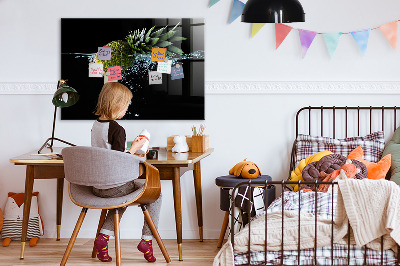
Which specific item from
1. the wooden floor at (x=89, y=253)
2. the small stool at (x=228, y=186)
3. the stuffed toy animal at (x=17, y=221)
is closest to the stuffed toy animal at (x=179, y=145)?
the small stool at (x=228, y=186)

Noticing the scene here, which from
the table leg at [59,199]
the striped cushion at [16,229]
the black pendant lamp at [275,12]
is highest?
the black pendant lamp at [275,12]

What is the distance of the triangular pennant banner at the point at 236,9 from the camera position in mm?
4484

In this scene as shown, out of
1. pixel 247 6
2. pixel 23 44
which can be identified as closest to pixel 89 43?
pixel 23 44

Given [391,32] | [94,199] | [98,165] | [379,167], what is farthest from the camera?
[391,32]

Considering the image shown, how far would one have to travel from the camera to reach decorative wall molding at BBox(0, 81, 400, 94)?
4477mm

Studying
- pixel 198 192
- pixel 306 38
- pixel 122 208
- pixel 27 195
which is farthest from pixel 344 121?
pixel 27 195

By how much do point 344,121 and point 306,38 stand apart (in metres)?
0.66

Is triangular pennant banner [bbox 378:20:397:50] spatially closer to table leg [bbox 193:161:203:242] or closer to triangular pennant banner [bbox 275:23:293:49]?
triangular pennant banner [bbox 275:23:293:49]

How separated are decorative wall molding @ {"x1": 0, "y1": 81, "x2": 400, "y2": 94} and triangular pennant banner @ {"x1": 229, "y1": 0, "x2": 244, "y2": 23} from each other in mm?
466

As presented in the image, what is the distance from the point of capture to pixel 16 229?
4430 mm

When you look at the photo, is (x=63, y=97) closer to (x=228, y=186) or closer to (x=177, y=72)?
(x=177, y=72)

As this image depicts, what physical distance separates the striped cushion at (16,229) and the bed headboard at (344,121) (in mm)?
1987

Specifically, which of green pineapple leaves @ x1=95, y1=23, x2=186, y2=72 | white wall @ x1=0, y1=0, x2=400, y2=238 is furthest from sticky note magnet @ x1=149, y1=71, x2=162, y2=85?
white wall @ x1=0, y1=0, x2=400, y2=238

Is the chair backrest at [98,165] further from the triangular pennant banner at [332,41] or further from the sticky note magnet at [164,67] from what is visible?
the triangular pennant banner at [332,41]
